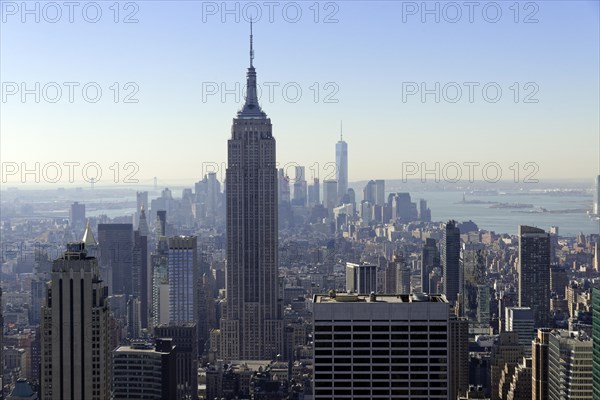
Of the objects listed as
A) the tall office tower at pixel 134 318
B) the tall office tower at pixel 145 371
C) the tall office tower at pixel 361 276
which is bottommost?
the tall office tower at pixel 145 371

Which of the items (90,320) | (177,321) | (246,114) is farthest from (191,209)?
(90,320)

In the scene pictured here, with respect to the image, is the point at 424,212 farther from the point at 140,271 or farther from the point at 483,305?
the point at 140,271

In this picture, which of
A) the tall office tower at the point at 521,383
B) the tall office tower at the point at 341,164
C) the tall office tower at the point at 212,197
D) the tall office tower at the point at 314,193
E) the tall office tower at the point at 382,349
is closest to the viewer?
the tall office tower at the point at 382,349

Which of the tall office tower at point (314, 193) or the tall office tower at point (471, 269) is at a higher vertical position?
the tall office tower at point (314, 193)

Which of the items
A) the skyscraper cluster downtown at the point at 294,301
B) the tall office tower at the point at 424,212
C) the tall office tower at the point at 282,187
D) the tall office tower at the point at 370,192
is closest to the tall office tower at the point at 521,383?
the skyscraper cluster downtown at the point at 294,301

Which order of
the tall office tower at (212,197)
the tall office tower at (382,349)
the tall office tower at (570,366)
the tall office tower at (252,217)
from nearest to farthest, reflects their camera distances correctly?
the tall office tower at (382,349) < the tall office tower at (570,366) < the tall office tower at (212,197) < the tall office tower at (252,217)

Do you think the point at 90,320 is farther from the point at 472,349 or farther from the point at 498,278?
the point at 498,278

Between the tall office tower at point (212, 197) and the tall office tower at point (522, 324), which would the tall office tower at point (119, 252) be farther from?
the tall office tower at point (522, 324)
